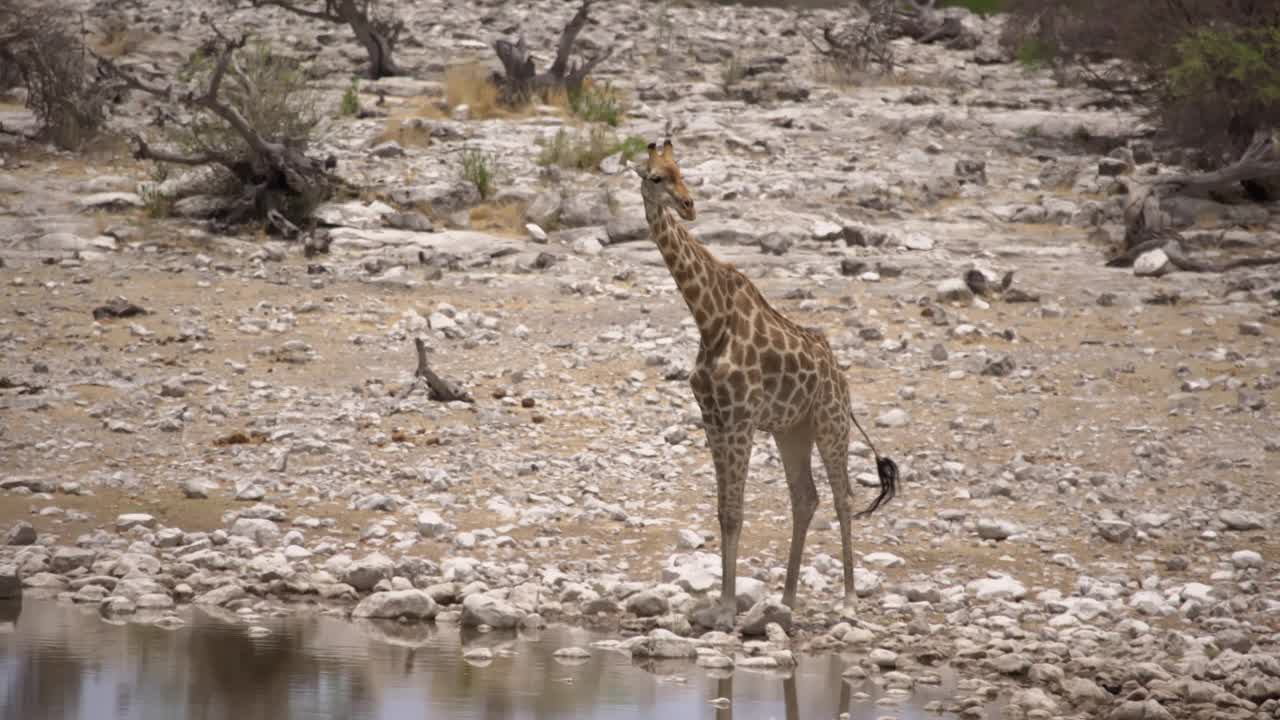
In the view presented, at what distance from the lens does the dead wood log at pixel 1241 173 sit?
1842cm

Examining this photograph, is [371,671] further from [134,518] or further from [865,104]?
[865,104]

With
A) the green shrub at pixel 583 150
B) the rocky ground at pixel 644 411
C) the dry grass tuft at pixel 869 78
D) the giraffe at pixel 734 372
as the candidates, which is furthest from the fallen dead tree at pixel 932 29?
the giraffe at pixel 734 372

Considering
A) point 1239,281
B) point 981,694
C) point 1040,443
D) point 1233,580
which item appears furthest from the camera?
point 1239,281

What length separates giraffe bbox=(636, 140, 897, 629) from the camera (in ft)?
25.8

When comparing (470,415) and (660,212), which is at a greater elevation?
(660,212)

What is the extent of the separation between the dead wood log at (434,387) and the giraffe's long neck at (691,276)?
164 inches

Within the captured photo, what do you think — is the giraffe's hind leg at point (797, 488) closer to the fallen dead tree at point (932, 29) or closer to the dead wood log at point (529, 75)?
the dead wood log at point (529, 75)

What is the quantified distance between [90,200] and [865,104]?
11.8m

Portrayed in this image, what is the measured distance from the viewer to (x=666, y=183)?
25.6 ft

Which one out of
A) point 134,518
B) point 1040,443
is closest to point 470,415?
point 134,518

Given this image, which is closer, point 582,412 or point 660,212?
point 660,212

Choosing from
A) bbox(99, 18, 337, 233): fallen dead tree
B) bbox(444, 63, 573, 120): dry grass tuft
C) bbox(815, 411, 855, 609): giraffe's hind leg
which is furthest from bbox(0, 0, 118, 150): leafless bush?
bbox(815, 411, 855, 609): giraffe's hind leg

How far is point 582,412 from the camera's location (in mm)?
11859

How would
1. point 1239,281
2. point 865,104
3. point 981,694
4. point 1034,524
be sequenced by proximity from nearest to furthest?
point 981,694 < point 1034,524 < point 1239,281 < point 865,104
